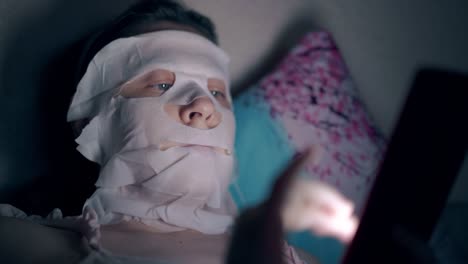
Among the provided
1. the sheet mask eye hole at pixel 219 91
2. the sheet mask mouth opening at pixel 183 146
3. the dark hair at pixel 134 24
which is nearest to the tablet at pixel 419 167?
the sheet mask mouth opening at pixel 183 146

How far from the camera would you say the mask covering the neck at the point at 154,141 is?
814 mm

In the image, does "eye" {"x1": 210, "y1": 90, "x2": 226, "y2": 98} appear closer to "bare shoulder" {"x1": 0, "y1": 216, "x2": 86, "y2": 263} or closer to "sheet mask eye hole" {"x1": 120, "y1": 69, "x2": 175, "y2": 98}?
"sheet mask eye hole" {"x1": 120, "y1": 69, "x2": 175, "y2": 98}

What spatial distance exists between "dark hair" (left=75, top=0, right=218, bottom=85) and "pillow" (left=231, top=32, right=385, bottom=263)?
316 mm

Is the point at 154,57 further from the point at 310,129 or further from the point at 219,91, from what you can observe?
the point at 310,129

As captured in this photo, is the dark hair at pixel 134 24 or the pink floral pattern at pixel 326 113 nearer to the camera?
the dark hair at pixel 134 24

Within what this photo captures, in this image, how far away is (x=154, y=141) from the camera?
2.67ft

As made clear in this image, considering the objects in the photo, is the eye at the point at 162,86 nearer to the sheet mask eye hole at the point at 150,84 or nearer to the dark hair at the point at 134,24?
Result: the sheet mask eye hole at the point at 150,84

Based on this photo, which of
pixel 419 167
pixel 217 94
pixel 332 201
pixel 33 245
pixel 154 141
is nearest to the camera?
pixel 419 167

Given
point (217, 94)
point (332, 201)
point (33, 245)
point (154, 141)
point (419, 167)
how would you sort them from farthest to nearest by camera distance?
point (332, 201) < point (217, 94) < point (154, 141) < point (33, 245) < point (419, 167)

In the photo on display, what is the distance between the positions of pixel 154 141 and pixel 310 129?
55cm

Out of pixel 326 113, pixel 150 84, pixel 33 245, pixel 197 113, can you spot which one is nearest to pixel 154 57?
pixel 150 84

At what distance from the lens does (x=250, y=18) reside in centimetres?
136

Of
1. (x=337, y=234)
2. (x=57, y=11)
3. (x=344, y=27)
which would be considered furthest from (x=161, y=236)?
(x=344, y=27)

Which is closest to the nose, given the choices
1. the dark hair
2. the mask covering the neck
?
the mask covering the neck
